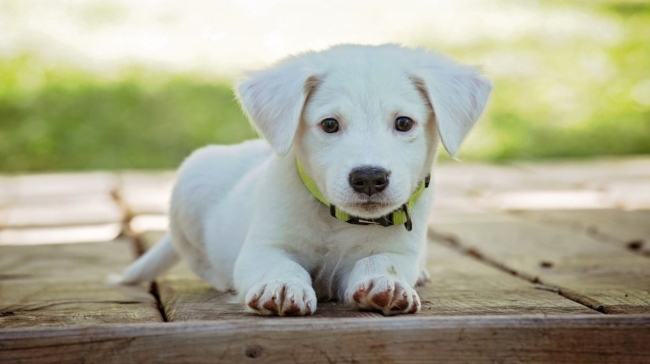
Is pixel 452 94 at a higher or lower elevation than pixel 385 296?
higher

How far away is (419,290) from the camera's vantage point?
13.5 feet

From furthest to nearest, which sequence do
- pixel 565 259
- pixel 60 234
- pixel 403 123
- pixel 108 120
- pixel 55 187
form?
pixel 108 120 → pixel 55 187 → pixel 60 234 → pixel 565 259 → pixel 403 123

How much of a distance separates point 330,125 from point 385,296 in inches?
28.2

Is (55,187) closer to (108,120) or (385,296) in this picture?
(108,120)

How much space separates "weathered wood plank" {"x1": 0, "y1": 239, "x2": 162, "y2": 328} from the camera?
3.54 metres

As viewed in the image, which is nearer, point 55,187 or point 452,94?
point 452,94

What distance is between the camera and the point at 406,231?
152 inches

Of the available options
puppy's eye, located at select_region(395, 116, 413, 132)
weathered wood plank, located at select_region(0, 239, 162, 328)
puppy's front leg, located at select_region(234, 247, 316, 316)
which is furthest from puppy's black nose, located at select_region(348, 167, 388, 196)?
weathered wood plank, located at select_region(0, 239, 162, 328)

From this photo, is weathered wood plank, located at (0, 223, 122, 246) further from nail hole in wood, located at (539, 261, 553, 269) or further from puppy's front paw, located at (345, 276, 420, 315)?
puppy's front paw, located at (345, 276, 420, 315)

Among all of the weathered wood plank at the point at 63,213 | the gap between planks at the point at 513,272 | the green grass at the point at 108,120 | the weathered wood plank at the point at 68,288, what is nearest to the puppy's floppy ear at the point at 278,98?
the weathered wood plank at the point at 68,288

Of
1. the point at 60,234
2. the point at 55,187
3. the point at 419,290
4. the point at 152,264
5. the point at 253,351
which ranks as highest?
the point at 253,351

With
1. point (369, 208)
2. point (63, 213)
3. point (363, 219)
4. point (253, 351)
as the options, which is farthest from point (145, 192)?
point (253, 351)

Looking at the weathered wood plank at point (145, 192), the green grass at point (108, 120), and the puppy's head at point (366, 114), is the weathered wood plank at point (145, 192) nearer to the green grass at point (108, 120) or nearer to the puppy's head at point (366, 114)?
the green grass at point (108, 120)

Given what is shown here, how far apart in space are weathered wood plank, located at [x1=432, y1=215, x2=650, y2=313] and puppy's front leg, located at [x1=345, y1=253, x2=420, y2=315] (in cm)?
80
